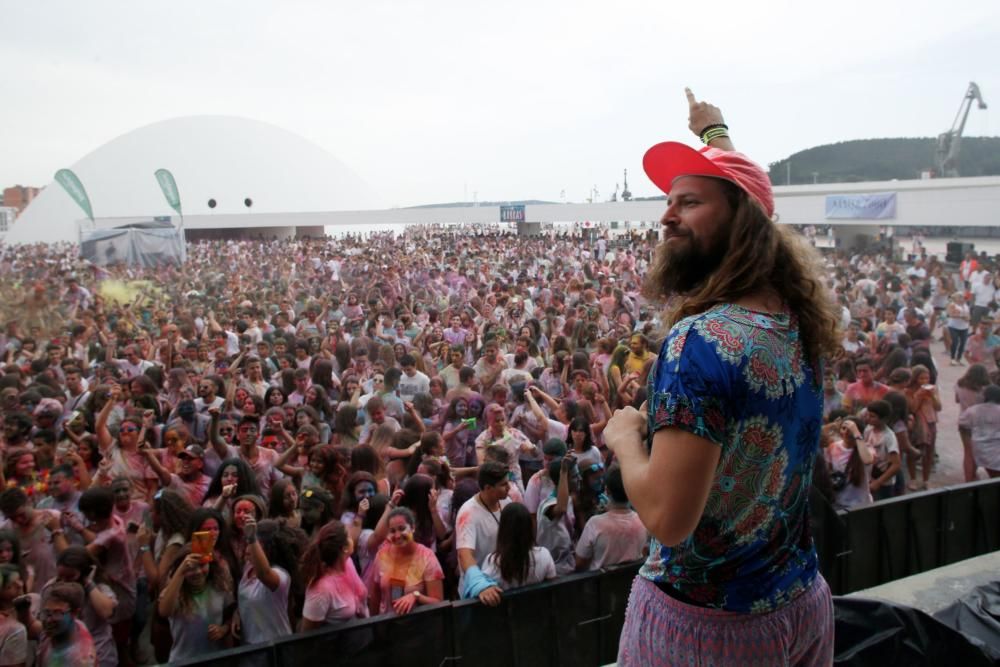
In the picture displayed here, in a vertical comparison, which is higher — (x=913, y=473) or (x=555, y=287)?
(x=555, y=287)

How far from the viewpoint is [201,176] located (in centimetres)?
4869

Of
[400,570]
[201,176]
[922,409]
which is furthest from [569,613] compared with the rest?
[201,176]

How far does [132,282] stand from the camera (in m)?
14.9

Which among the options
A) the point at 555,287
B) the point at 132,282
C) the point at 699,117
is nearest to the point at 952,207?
the point at 555,287

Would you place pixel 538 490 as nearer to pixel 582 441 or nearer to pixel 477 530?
pixel 582 441

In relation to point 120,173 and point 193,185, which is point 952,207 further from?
point 120,173

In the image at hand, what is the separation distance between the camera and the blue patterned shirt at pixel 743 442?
3.80ft

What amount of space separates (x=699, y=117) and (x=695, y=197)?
393mm

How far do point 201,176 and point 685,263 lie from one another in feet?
172

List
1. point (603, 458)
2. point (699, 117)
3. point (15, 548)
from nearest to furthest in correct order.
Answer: point (699, 117)
point (15, 548)
point (603, 458)

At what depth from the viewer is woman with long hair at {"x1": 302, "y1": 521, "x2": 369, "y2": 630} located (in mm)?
3383

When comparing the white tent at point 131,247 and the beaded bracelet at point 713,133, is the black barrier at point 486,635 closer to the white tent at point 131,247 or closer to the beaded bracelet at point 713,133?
the beaded bracelet at point 713,133

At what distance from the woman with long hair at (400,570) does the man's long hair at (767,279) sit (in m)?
2.64

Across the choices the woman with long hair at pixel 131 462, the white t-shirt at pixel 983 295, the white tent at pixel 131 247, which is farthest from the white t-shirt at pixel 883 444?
the white tent at pixel 131 247
